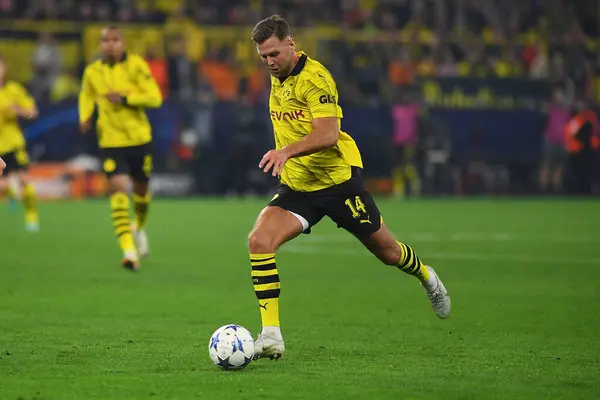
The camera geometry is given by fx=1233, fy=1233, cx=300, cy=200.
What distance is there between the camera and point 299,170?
812 cm

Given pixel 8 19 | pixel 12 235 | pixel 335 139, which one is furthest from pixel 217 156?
pixel 335 139

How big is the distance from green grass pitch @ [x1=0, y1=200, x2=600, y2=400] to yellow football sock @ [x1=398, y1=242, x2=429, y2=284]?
39 centimetres

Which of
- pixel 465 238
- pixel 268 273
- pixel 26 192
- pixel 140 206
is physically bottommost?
pixel 465 238

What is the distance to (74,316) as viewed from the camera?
31.4 ft

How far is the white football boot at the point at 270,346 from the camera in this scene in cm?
734

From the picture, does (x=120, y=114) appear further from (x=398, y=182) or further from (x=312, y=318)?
(x=398, y=182)

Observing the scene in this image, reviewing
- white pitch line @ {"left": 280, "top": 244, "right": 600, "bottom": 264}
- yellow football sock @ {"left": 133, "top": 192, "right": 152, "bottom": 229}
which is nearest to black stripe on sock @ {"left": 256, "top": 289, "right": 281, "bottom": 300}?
yellow football sock @ {"left": 133, "top": 192, "right": 152, "bottom": 229}

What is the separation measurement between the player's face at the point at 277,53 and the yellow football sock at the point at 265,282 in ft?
3.87

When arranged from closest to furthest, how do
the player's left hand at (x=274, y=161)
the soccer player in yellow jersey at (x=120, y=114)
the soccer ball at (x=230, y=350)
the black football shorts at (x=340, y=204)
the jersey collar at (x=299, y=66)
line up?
the soccer ball at (x=230, y=350) < the player's left hand at (x=274, y=161) < the jersey collar at (x=299, y=66) < the black football shorts at (x=340, y=204) < the soccer player in yellow jersey at (x=120, y=114)

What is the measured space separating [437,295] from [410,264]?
0.46 metres

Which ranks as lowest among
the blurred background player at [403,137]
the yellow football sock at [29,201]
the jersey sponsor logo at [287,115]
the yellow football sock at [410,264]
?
the blurred background player at [403,137]

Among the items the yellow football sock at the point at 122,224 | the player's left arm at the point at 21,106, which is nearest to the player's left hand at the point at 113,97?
the yellow football sock at the point at 122,224

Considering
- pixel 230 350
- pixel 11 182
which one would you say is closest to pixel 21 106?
pixel 11 182

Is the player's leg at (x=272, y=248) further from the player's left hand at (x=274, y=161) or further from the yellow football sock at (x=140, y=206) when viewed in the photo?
the yellow football sock at (x=140, y=206)
